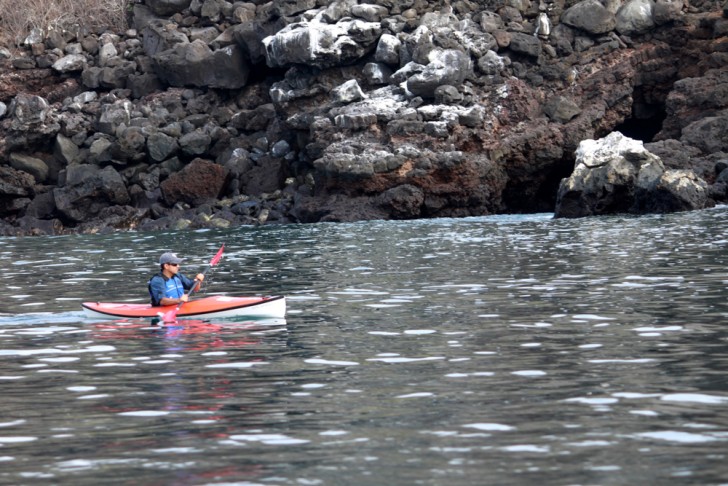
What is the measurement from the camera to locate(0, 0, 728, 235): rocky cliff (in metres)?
36.1

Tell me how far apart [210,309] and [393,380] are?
5185 millimetres

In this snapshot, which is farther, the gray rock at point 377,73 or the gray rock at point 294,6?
the gray rock at point 294,6

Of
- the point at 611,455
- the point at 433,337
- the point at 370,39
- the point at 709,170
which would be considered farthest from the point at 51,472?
the point at 370,39

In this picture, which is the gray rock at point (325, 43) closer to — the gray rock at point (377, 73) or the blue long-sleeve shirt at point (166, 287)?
the gray rock at point (377, 73)

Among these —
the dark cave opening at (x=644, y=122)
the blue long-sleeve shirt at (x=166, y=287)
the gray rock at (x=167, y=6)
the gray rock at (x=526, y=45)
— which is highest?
the gray rock at (x=167, y=6)

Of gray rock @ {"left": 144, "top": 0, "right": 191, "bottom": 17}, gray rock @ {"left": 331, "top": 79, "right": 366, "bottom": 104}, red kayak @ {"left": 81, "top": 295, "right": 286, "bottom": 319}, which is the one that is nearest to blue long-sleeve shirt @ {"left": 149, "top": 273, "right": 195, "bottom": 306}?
red kayak @ {"left": 81, "top": 295, "right": 286, "bottom": 319}

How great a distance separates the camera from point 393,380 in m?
10.2

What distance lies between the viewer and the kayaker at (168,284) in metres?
15.2

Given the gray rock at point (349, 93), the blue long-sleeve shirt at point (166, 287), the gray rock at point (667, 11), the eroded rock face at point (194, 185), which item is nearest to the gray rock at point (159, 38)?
the eroded rock face at point (194, 185)

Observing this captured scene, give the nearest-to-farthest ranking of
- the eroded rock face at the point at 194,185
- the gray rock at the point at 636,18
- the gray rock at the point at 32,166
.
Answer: the eroded rock face at the point at 194,185 < the gray rock at the point at 636,18 < the gray rock at the point at 32,166

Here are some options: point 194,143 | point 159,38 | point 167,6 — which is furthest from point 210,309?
point 167,6

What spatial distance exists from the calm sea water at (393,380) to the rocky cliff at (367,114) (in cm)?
1529

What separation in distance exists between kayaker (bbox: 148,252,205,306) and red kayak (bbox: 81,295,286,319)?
5.4 inches

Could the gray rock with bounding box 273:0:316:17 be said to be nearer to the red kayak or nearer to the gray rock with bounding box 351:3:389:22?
the gray rock with bounding box 351:3:389:22
